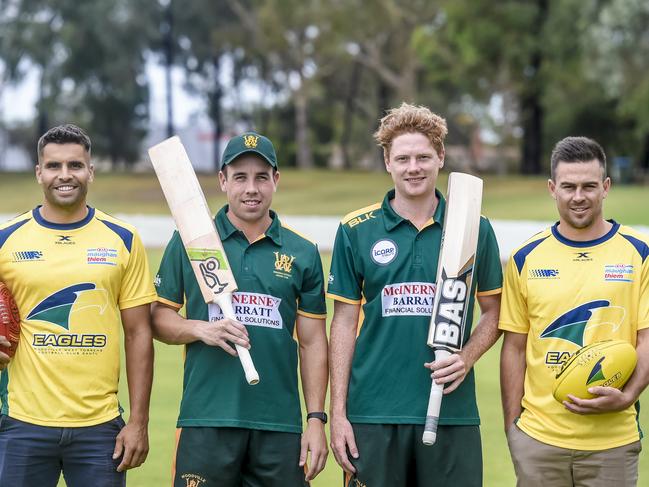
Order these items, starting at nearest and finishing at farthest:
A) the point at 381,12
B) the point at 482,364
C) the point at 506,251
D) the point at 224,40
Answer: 1. the point at 482,364
2. the point at 506,251
3. the point at 381,12
4. the point at 224,40

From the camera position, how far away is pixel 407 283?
3.60 metres

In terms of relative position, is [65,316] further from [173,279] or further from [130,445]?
[130,445]

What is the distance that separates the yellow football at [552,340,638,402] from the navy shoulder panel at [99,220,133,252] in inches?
67.5

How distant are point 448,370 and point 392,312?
1.03 feet

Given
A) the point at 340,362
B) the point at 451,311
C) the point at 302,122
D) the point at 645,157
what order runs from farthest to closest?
the point at 645,157, the point at 302,122, the point at 340,362, the point at 451,311

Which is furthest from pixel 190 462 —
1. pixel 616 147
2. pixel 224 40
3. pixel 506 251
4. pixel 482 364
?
pixel 616 147

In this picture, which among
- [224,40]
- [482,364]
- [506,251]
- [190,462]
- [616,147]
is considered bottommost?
[190,462]

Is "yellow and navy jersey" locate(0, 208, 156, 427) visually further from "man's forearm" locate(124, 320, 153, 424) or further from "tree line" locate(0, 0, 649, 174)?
"tree line" locate(0, 0, 649, 174)

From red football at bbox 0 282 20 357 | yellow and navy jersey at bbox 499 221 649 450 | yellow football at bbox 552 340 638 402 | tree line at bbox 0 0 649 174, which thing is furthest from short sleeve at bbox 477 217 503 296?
tree line at bbox 0 0 649 174

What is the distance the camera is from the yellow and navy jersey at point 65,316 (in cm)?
355

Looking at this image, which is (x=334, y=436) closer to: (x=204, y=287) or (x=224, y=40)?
(x=204, y=287)

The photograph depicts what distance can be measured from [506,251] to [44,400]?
40.2 feet

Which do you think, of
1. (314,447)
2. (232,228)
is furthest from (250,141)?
(314,447)

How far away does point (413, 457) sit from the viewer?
3574 mm
